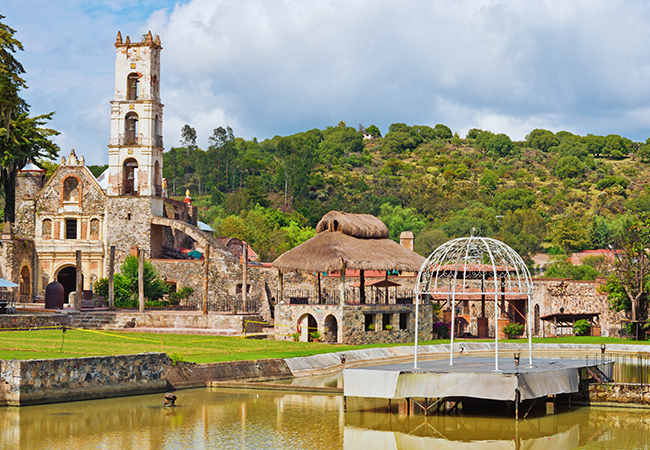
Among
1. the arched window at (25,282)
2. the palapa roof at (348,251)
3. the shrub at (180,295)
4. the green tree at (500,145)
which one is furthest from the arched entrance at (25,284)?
the green tree at (500,145)

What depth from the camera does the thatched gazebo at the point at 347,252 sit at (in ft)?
134

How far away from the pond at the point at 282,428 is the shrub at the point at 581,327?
2393 cm

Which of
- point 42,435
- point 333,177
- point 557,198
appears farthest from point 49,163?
point 557,198

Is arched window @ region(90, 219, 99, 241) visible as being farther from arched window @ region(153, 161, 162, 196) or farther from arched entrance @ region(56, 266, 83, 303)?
arched window @ region(153, 161, 162, 196)

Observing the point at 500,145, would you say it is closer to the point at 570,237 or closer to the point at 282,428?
the point at 570,237

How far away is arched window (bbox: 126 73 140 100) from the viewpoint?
55438 millimetres

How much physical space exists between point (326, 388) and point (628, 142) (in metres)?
146

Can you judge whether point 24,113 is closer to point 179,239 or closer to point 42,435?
point 179,239

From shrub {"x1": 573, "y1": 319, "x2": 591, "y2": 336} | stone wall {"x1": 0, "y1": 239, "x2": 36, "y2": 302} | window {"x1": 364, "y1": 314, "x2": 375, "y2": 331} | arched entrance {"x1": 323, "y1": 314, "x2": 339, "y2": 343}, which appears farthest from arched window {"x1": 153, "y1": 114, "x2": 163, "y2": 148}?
shrub {"x1": 573, "y1": 319, "x2": 591, "y2": 336}

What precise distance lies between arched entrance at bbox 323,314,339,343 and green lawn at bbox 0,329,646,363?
1.95 meters

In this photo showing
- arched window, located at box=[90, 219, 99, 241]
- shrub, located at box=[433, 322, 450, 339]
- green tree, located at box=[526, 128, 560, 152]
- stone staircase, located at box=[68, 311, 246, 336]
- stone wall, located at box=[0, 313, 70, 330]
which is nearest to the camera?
stone wall, located at box=[0, 313, 70, 330]

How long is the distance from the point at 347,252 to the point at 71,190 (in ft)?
73.8

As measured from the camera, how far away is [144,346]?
1293 inches

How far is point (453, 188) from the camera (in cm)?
12188
